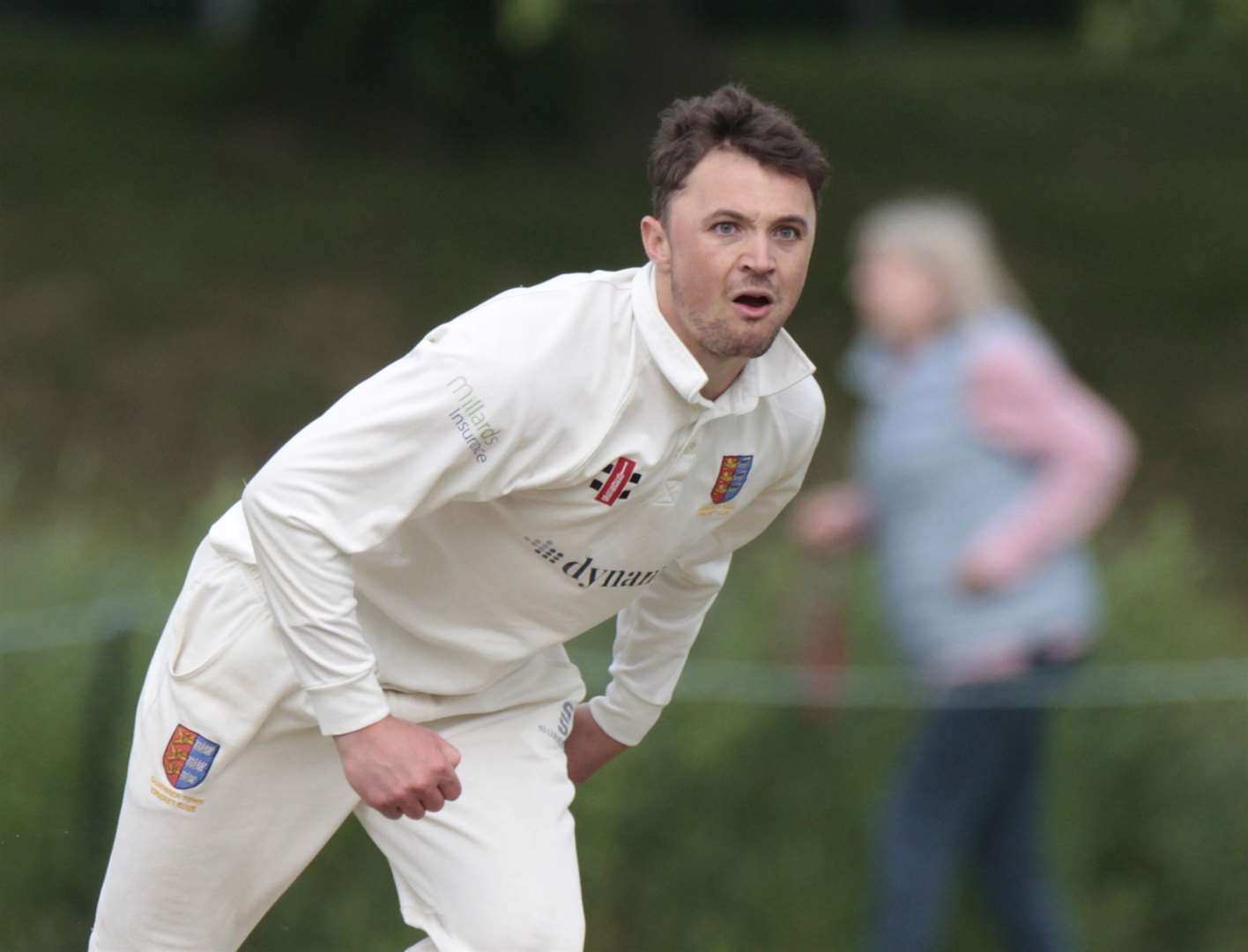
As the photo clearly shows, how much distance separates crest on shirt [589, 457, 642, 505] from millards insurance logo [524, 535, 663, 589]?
145 mm

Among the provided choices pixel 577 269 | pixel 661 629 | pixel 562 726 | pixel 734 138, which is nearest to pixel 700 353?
pixel 734 138

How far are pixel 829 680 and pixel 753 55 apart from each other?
12467 mm

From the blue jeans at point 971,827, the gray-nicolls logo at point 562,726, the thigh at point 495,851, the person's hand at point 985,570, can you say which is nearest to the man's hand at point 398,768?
the thigh at point 495,851

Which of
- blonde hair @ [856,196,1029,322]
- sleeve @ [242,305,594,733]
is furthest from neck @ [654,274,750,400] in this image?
blonde hair @ [856,196,1029,322]

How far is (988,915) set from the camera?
5504 mm

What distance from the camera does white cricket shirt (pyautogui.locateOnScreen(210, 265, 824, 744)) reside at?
294cm

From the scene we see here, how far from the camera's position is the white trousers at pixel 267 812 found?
323cm

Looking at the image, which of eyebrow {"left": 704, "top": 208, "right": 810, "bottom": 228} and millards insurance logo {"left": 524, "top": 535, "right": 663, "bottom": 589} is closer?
eyebrow {"left": 704, "top": 208, "right": 810, "bottom": 228}

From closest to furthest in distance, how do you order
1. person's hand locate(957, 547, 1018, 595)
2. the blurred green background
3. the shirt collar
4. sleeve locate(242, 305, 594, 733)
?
1. sleeve locate(242, 305, 594, 733)
2. the shirt collar
3. person's hand locate(957, 547, 1018, 595)
4. the blurred green background

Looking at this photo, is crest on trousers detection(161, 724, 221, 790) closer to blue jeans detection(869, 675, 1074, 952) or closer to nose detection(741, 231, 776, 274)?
nose detection(741, 231, 776, 274)

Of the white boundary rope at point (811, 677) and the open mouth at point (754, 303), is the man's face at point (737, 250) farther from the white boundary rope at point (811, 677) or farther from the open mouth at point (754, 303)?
the white boundary rope at point (811, 677)

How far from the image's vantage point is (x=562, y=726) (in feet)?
11.7

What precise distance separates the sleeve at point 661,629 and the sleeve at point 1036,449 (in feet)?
5.35

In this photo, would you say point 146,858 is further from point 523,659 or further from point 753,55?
point 753,55
